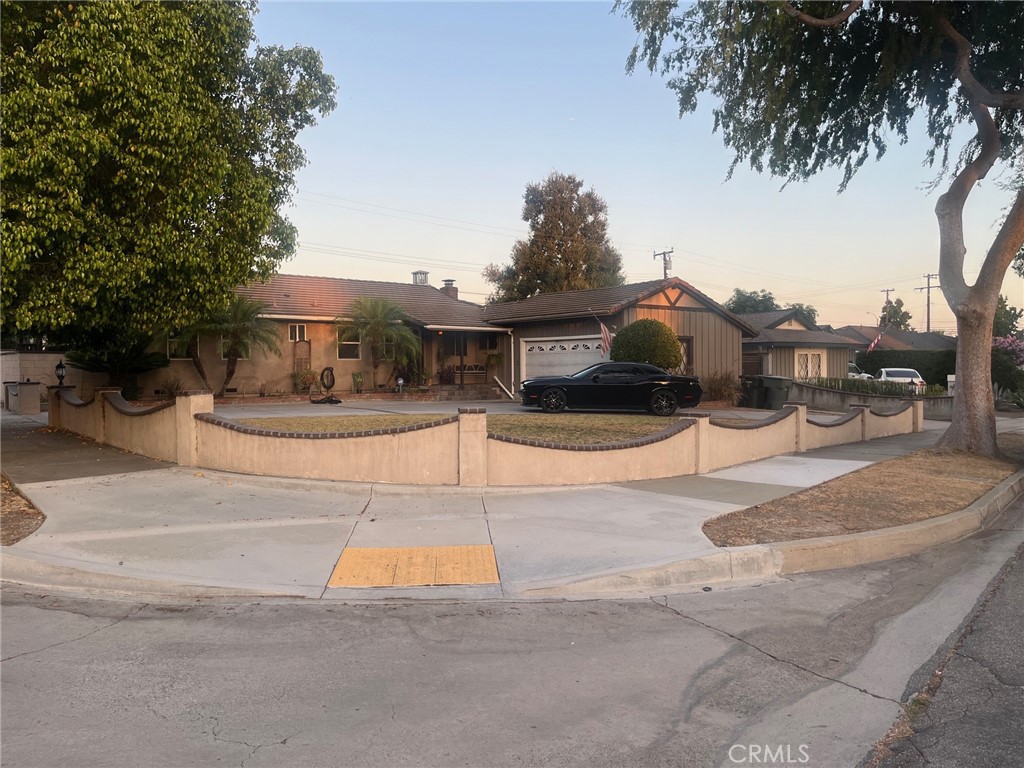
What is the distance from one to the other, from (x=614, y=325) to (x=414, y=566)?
19.3m

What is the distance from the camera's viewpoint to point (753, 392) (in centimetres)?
2528

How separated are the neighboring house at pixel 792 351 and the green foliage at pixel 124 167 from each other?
29.6 meters

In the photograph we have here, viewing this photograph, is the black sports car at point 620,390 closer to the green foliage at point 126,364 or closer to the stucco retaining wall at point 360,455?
the stucco retaining wall at point 360,455

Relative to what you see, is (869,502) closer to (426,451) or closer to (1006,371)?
(426,451)

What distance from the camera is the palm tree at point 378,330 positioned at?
84.3 ft

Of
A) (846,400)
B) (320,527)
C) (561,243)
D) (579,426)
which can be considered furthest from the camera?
(561,243)

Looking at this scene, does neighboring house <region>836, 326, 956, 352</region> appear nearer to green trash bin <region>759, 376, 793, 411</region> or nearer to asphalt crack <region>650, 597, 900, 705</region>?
green trash bin <region>759, 376, 793, 411</region>

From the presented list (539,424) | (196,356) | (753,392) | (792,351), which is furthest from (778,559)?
(792,351)

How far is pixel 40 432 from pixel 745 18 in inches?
641

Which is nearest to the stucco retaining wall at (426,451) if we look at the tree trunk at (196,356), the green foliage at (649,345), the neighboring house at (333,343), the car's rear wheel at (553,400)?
the car's rear wheel at (553,400)

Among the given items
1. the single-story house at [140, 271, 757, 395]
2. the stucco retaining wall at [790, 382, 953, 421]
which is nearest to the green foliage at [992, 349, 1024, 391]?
the stucco retaining wall at [790, 382, 953, 421]

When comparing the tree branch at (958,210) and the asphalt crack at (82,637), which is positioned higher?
the tree branch at (958,210)

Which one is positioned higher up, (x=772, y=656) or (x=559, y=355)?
(x=559, y=355)

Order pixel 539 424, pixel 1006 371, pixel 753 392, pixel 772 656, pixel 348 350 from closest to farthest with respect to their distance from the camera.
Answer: pixel 772 656, pixel 539 424, pixel 753 392, pixel 348 350, pixel 1006 371
